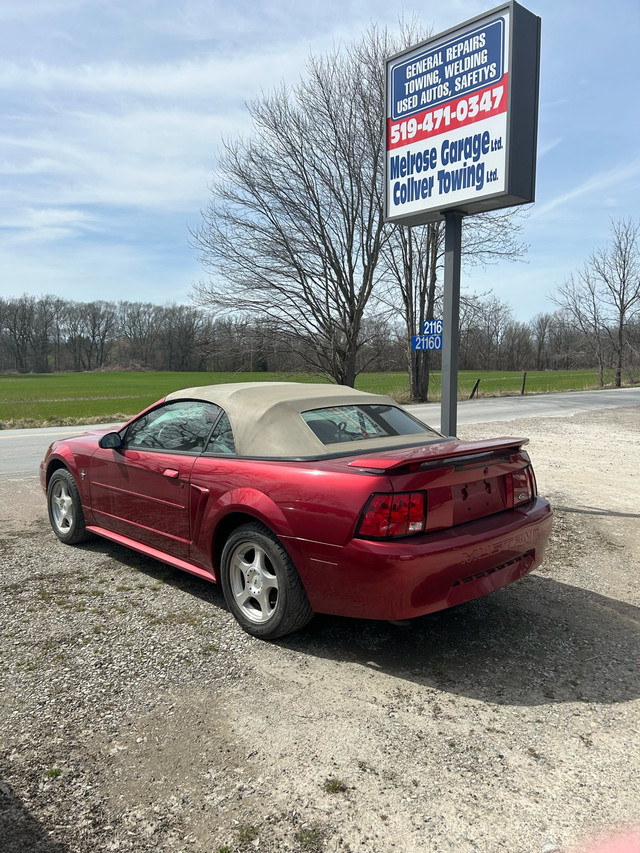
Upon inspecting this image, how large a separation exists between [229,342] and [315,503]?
60.0 feet

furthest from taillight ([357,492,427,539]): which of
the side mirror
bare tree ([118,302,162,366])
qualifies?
bare tree ([118,302,162,366])

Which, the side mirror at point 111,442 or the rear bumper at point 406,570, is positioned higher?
the side mirror at point 111,442

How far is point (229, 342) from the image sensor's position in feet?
68.5

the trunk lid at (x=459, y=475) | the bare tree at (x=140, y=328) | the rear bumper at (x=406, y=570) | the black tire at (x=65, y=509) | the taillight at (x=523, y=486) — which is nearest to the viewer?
the rear bumper at (x=406, y=570)

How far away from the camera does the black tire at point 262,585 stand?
130 inches

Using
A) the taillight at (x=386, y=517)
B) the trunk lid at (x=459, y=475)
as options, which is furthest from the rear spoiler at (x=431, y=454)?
the taillight at (x=386, y=517)

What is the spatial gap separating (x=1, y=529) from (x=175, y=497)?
2856 millimetres

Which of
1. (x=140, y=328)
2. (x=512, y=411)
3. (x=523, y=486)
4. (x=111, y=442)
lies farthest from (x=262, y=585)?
(x=140, y=328)

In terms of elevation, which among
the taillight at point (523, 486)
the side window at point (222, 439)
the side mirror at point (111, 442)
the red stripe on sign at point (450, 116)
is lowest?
the taillight at point (523, 486)

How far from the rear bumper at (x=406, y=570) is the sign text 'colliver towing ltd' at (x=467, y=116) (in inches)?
160

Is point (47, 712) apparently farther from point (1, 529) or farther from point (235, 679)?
point (1, 529)

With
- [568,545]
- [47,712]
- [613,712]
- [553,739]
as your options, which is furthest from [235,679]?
[568,545]

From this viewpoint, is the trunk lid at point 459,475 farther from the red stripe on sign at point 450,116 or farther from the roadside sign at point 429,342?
the red stripe on sign at point 450,116

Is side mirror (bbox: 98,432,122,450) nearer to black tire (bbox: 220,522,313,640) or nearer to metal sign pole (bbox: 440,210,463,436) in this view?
black tire (bbox: 220,522,313,640)
